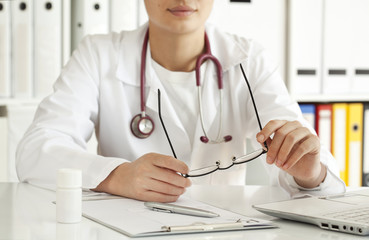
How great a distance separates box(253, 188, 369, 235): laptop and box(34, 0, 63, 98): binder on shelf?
1.34 metres

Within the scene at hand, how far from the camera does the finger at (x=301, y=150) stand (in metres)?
1.16

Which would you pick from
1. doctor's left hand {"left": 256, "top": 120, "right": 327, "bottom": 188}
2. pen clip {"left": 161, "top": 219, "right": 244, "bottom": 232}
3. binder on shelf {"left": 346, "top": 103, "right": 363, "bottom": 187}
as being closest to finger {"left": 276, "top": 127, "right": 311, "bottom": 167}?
doctor's left hand {"left": 256, "top": 120, "right": 327, "bottom": 188}

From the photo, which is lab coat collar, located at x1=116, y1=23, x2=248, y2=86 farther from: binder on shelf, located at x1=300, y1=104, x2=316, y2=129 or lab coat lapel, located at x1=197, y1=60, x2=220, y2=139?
binder on shelf, located at x1=300, y1=104, x2=316, y2=129

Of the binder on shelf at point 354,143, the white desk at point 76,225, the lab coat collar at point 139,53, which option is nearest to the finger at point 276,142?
the white desk at point 76,225

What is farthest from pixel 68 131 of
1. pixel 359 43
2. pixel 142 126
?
pixel 359 43

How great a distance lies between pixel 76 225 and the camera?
97cm

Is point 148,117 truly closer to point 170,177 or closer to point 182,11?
point 182,11

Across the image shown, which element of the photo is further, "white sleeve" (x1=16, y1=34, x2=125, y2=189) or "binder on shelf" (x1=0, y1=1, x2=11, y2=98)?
"binder on shelf" (x1=0, y1=1, x2=11, y2=98)

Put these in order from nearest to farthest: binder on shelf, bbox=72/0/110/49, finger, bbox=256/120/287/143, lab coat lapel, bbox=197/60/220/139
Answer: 1. finger, bbox=256/120/287/143
2. lab coat lapel, bbox=197/60/220/139
3. binder on shelf, bbox=72/0/110/49

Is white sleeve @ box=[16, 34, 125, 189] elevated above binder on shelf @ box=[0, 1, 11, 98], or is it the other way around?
binder on shelf @ box=[0, 1, 11, 98]

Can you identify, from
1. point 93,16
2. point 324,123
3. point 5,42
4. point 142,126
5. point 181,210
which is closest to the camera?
point 181,210

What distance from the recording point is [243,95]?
1.69 meters

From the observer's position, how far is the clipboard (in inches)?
36.2

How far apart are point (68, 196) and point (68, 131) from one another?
52 cm
